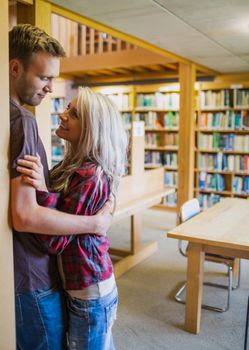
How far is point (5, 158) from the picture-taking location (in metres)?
1.00

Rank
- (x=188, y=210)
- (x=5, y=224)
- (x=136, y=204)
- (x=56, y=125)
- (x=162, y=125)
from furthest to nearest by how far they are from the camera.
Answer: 1. (x=56, y=125)
2. (x=162, y=125)
3. (x=136, y=204)
4. (x=188, y=210)
5. (x=5, y=224)

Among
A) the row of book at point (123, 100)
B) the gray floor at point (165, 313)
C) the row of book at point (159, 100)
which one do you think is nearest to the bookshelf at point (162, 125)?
the row of book at point (159, 100)

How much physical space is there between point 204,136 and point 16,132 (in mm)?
5734

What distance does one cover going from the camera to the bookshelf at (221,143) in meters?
6.16

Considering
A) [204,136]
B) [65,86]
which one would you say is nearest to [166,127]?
[204,136]

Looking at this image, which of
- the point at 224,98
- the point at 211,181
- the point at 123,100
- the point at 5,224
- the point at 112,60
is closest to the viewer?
the point at 5,224

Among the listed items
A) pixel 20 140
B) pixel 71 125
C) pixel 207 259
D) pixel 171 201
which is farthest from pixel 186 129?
pixel 20 140

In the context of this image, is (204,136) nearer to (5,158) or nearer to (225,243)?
(225,243)

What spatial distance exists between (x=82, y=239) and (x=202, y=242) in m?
1.41

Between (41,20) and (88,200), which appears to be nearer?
(88,200)

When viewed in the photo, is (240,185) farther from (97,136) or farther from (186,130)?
(97,136)

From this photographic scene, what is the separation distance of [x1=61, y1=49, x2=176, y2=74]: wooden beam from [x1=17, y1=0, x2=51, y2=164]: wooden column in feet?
10.3

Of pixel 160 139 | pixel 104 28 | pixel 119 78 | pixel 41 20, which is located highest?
pixel 119 78

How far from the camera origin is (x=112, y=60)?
19.9 feet
